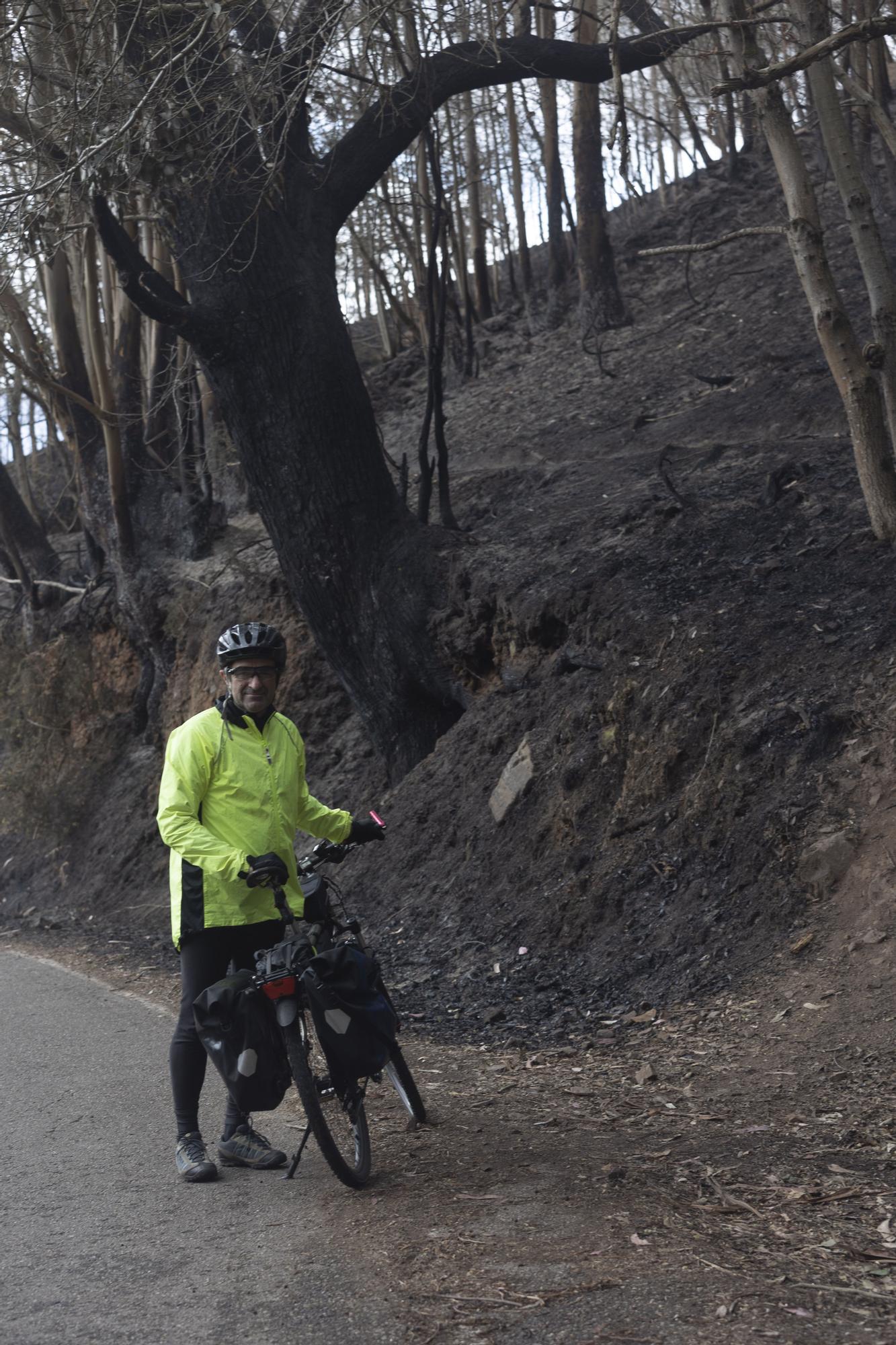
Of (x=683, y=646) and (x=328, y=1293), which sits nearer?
(x=328, y=1293)

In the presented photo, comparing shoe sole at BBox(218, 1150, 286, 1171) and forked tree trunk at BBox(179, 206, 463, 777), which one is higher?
forked tree trunk at BBox(179, 206, 463, 777)

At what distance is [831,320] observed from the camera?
29.6 feet

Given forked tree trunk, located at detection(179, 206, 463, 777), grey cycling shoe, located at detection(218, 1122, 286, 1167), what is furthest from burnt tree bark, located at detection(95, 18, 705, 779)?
grey cycling shoe, located at detection(218, 1122, 286, 1167)

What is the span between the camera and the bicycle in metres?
5.04

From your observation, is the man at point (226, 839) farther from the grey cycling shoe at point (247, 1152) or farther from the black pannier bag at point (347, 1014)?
the black pannier bag at point (347, 1014)

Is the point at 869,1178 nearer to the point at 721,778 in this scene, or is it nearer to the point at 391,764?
the point at 721,778

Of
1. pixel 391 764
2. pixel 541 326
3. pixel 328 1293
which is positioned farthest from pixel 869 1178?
pixel 541 326

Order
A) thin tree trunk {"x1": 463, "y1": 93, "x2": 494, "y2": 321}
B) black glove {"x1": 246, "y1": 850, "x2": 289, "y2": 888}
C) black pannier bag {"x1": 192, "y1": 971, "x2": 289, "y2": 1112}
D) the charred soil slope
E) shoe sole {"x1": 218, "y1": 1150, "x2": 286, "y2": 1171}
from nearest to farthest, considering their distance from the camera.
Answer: black glove {"x1": 246, "y1": 850, "x2": 289, "y2": 888} < black pannier bag {"x1": 192, "y1": 971, "x2": 289, "y2": 1112} < shoe sole {"x1": 218, "y1": 1150, "x2": 286, "y2": 1171} < the charred soil slope < thin tree trunk {"x1": 463, "y1": 93, "x2": 494, "y2": 321}

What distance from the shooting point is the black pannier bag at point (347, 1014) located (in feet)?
17.1

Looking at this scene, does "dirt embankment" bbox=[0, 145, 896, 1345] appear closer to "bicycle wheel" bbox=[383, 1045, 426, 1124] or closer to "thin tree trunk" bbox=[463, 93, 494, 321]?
"bicycle wheel" bbox=[383, 1045, 426, 1124]

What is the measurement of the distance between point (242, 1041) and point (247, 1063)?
0.09 metres

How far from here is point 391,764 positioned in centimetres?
1249

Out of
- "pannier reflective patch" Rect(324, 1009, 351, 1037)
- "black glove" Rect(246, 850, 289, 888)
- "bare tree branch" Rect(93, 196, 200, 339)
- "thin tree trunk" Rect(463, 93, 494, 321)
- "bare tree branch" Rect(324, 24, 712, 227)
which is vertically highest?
"thin tree trunk" Rect(463, 93, 494, 321)

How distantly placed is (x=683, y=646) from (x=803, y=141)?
1785 centimetres
